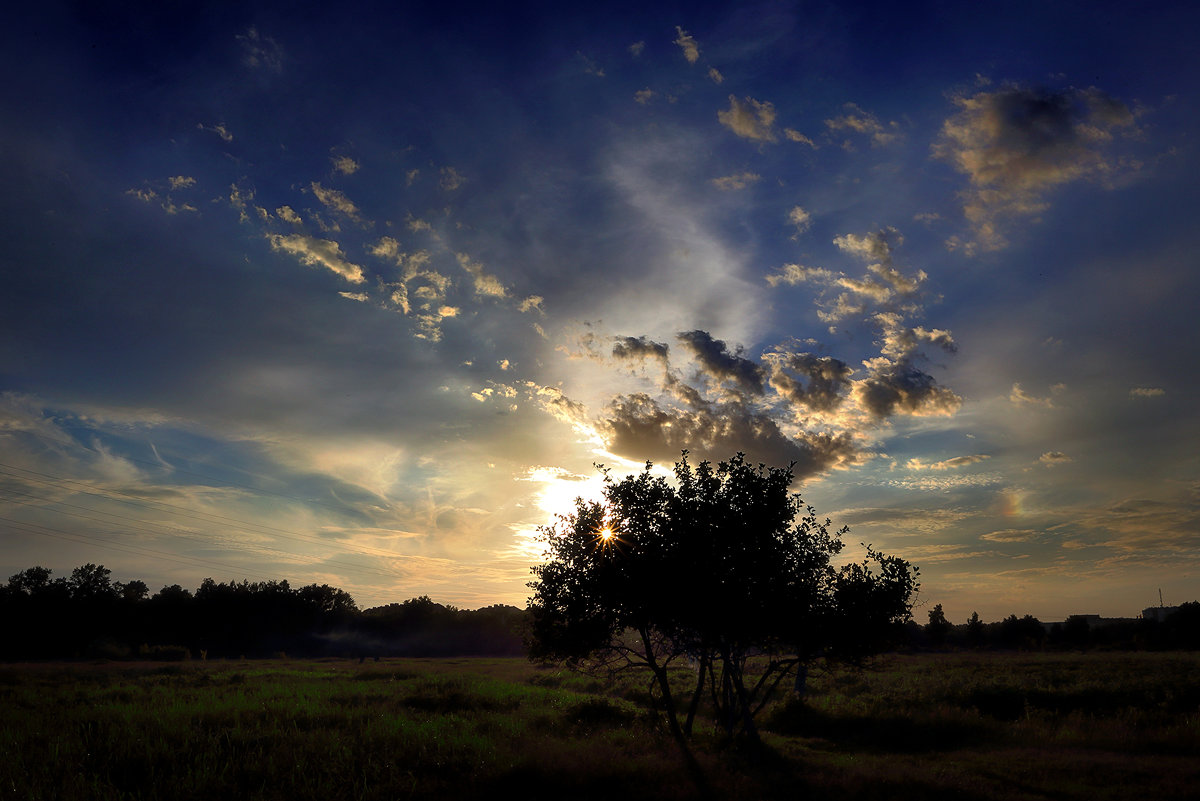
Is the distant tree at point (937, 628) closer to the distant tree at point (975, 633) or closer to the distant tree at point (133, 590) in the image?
the distant tree at point (975, 633)

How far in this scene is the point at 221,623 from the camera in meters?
122

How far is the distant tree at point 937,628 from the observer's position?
132m

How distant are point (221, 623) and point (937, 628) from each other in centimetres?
15098

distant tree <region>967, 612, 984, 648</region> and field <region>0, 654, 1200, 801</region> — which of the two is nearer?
field <region>0, 654, 1200, 801</region>

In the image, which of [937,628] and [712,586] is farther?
[937,628]

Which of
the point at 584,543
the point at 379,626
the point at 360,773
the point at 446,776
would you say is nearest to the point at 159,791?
the point at 360,773

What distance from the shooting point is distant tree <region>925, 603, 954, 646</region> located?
433 feet

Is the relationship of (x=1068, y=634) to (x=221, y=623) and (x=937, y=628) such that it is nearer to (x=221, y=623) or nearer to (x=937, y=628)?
(x=937, y=628)

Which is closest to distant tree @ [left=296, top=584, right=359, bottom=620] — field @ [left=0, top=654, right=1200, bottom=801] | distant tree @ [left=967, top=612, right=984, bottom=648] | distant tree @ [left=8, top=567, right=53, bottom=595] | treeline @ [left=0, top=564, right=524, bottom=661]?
treeline @ [left=0, top=564, right=524, bottom=661]

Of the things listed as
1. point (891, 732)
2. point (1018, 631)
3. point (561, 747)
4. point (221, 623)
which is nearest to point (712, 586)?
point (561, 747)

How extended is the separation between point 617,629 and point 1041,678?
152 ft

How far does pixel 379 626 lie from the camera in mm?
141250

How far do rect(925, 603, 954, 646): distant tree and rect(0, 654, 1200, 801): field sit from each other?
105 meters

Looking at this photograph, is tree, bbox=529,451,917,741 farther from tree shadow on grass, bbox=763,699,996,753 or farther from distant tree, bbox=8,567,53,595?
distant tree, bbox=8,567,53,595
